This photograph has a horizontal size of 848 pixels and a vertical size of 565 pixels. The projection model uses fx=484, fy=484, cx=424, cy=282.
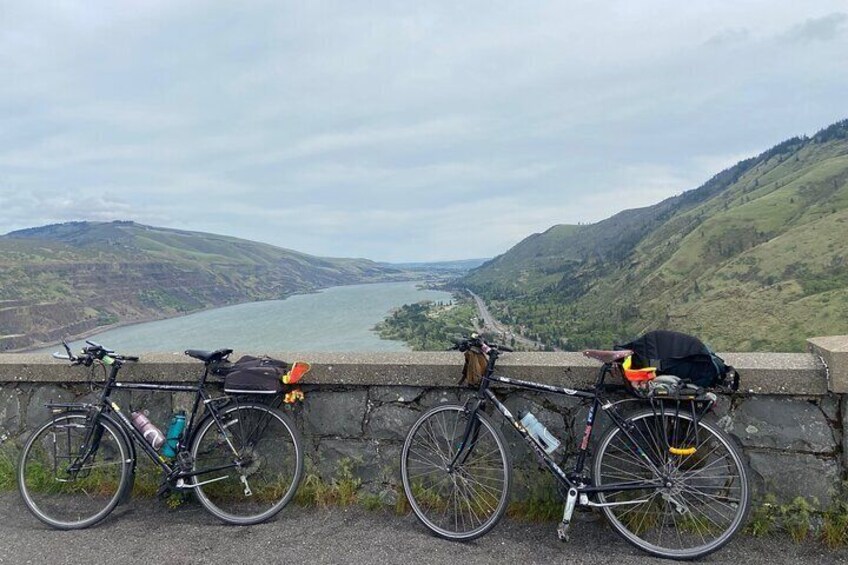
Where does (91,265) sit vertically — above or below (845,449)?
above

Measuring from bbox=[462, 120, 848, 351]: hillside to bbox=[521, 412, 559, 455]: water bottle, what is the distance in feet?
230

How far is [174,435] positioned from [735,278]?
109 metres

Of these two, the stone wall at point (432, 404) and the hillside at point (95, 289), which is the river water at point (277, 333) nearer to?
the hillside at point (95, 289)

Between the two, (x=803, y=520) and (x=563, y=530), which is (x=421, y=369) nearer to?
(x=563, y=530)

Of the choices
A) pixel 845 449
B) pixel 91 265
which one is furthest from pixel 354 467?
pixel 91 265

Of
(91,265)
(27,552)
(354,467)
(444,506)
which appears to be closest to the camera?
(27,552)

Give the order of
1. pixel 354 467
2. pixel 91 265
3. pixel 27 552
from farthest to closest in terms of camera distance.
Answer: pixel 91 265 < pixel 354 467 < pixel 27 552

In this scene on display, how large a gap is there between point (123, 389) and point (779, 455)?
16.3ft

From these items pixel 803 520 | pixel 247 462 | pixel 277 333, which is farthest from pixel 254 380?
pixel 277 333

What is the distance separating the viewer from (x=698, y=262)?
11525 cm

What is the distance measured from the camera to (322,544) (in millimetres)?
3307

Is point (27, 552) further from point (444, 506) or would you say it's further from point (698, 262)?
point (698, 262)

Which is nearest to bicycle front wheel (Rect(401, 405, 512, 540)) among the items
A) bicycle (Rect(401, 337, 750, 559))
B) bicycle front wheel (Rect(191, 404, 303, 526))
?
bicycle (Rect(401, 337, 750, 559))

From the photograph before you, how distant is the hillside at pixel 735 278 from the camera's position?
70812 millimetres
